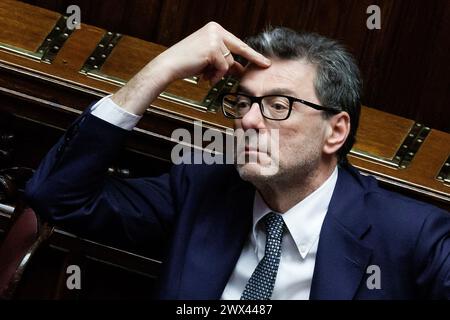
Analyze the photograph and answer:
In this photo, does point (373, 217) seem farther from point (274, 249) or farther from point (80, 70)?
point (80, 70)

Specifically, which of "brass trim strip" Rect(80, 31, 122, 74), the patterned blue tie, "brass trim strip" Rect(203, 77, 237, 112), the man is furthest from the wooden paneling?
the patterned blue tie

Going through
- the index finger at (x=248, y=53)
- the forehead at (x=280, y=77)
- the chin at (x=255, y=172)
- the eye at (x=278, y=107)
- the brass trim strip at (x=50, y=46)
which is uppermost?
the index finger at (x=248, y=53)

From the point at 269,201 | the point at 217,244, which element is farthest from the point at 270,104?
the point at 217,244

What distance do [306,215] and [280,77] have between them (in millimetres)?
362

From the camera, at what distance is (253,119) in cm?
209

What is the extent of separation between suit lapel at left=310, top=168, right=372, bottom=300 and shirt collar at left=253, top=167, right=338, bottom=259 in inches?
1.6

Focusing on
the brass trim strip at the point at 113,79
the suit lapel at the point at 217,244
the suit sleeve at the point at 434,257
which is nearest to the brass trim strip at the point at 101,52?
the brass trim strip at the point at 113,79

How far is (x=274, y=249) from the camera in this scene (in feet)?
7.05

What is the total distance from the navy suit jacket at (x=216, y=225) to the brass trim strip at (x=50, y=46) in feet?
3.38

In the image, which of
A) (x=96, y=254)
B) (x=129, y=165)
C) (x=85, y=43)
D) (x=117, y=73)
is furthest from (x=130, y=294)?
(x=85, y=43)

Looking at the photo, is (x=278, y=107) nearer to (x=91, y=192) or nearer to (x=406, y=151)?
(x=91, y=192)

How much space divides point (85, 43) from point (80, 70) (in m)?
0.30

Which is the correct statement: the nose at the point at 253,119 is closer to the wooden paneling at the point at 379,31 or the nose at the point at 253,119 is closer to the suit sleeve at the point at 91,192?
the suit sleeve at the point at 91,192

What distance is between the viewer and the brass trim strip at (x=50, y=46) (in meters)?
3.11
